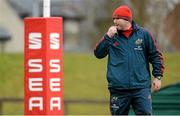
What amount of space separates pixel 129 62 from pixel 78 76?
65.1ft

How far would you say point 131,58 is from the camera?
30.4 feet

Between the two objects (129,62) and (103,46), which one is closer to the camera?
(129,62)

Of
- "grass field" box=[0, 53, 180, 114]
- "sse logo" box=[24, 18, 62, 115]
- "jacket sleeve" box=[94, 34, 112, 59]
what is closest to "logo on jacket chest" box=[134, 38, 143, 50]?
"jacket sleeve" box=[94, 34, 112, 59]

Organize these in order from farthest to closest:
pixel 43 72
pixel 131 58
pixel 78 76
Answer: pixel 78 76, pixel 43 72, pixel 131 58

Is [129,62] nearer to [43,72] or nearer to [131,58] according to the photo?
[131,58]

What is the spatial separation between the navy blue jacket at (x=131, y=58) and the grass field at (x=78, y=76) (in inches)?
629

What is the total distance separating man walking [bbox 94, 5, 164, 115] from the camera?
9.27 metres

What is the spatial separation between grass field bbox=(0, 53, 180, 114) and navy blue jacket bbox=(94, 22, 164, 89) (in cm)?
1599

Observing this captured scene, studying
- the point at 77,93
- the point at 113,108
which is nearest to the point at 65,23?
the point at 77,93

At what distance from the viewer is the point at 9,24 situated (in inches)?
2104

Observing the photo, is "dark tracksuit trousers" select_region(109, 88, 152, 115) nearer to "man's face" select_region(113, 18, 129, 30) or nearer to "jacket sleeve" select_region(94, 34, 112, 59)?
"jacket sleeve" select_region(94, 34, 112, 59)

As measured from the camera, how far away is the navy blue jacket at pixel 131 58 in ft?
30.4

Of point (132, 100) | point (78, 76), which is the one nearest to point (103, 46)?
point (132, 100)

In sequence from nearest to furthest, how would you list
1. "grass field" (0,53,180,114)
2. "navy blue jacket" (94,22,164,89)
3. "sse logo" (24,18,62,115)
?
"navy blue jacket" (94,22,164,89) → "sse logo" (24,18,62,115) → "grass field" (0,53,180,114)
